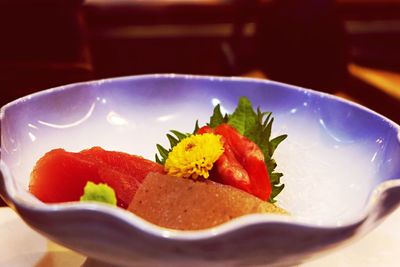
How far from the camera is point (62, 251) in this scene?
771mm

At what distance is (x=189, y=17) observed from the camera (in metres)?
4.37

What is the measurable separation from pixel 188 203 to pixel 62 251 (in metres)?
0.24

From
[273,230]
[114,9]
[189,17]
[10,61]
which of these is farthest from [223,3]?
[273,230]

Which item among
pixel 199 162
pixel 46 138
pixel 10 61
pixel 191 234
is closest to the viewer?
pixel 191 234

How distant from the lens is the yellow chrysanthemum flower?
755mm

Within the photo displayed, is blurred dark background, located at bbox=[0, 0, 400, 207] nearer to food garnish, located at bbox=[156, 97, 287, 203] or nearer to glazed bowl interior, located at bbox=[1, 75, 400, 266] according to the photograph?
glazed bowl interior, located at bbox=[1, 75, 400, 266]

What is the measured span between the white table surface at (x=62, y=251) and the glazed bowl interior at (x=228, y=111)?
73 millimetres

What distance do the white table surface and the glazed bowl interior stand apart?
73 millimetres

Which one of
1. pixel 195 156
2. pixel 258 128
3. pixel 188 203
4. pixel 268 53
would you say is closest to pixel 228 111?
pixel 258 128

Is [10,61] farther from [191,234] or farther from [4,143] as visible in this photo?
[191,234]

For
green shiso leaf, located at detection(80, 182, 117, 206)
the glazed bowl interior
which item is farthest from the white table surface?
green shiso leaf, located at detection(80, 182, 117, 206)

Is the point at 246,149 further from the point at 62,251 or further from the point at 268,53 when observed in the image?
the point at 268,53

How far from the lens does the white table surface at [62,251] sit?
749 mm

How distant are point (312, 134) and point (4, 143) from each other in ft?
1.76
